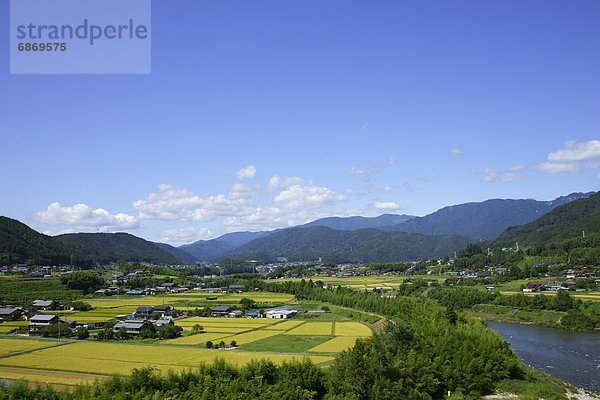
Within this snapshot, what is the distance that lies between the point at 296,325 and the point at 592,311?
25954 millimetres

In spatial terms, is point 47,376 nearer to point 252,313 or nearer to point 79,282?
point 252,313

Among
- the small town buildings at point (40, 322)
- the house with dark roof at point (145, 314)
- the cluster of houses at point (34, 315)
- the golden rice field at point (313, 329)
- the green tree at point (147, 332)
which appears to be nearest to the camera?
the green tree at point (147, 332)

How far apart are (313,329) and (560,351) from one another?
55.5 ft

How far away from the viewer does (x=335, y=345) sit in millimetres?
31219

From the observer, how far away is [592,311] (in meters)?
44.1

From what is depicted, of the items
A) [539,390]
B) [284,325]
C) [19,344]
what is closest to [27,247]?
[19,344]

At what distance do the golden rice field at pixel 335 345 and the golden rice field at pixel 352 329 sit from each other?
1659mm

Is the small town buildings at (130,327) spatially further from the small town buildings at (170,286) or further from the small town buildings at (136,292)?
the small town buildings at (170,286)

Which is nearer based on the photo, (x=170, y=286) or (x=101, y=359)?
(x=101, y=359)

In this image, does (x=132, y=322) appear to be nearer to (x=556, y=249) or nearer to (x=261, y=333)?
(x=261, y=333)

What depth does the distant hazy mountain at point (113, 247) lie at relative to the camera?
140250 mm

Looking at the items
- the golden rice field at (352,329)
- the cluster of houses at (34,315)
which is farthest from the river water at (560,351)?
the cluster of houses at (34,315)

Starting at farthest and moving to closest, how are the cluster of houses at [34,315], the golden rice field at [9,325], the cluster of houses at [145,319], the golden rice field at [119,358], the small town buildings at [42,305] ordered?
1. the small town buildings at [42,305]
2. the cluster of houses at [34,315]
3. the golden rice field at [9,325]
4. the cluster of houses at [145,319]
5. the golden rice field at [119,358]

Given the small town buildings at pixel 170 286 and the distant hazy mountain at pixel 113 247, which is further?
the distant hazy mountain at pixel 113 247
